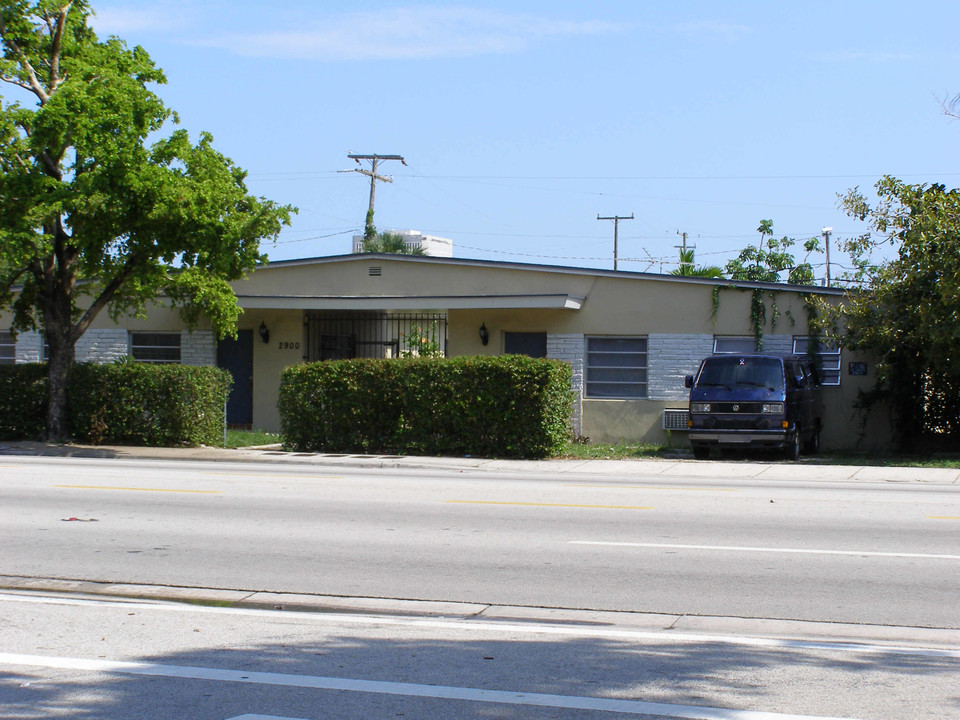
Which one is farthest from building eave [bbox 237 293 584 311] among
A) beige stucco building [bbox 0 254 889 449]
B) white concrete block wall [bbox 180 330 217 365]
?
white concrete block wall [bbox 180 330 217 365]

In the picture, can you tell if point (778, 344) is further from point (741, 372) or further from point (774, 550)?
point (774, 550)

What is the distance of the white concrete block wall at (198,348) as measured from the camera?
86.7 ft

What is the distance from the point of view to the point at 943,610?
7.58 metres

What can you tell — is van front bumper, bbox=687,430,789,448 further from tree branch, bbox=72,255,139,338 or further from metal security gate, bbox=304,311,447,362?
tree branch, bbox=72,255,139,338

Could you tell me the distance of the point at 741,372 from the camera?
65.6 ft

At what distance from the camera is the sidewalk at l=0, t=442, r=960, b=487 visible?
55.3 ft

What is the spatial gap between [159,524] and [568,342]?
13.8 meters

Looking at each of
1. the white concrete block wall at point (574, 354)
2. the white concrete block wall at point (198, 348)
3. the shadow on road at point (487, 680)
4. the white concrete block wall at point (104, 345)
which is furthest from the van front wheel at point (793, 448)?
the white concrete block wall at point (104, 345)

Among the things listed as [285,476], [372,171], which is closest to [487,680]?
[285,476]

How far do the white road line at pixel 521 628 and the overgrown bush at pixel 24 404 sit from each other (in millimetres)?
15602

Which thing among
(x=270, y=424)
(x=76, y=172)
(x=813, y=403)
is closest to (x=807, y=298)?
(x=813, y=403)

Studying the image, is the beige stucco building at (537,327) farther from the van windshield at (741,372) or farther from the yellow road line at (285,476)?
the yellow road line at (285,476)

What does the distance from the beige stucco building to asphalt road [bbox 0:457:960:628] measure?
7285 mm

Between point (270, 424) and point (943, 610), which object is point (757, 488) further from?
point (270, 424)
